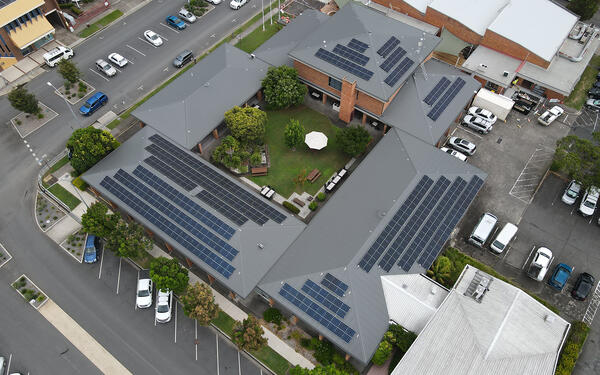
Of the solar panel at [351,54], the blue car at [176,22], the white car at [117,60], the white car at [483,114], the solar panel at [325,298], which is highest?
the white car at [483,114]

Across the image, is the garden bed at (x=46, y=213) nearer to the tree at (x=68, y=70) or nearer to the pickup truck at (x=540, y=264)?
the tree at (x=68, y=70)

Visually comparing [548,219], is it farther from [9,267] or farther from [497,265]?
[9,267]

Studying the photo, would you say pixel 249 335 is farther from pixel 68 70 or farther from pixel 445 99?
pixel 68 70

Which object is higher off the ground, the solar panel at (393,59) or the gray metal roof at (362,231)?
the solar panel at (393,59)

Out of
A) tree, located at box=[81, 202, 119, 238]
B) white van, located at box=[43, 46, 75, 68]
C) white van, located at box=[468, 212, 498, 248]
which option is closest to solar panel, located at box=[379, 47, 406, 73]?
white van, located at box=[468, 212, 498, 248]

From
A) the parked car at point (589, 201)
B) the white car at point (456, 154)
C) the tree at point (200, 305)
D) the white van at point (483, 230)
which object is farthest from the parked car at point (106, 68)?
the parked car at point (589, 201)

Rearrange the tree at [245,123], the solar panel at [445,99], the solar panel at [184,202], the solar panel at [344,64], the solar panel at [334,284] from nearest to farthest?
the solar panel at [334,284]
the solar panel at [184,202]
the tree at [245,123]
the solar panel at [445,99]
the solar panel at [344,64]

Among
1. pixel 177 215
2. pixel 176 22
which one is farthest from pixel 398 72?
pixel 176 22
